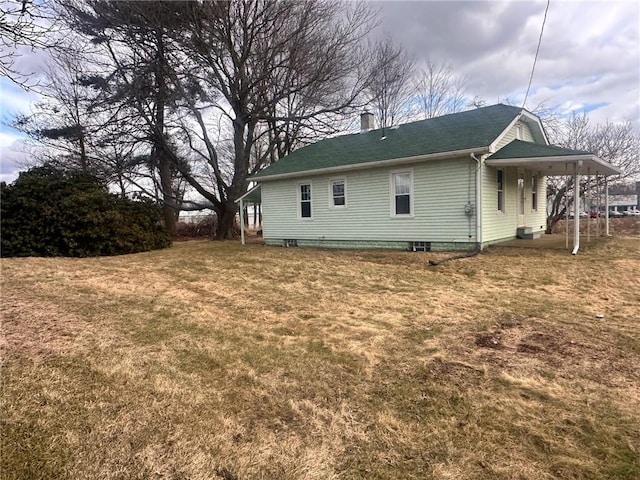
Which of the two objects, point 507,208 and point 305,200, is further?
point 305,200

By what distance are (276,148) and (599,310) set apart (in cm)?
1992

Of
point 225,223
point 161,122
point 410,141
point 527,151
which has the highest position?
point 161,122

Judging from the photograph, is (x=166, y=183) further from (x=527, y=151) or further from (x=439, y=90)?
(x=439, y=90)

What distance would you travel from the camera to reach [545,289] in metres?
6.88

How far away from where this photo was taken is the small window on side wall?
42.9 feet

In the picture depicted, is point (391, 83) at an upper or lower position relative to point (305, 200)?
upper

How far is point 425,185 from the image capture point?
36.7 feet

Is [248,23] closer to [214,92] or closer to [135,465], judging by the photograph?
[214,92]

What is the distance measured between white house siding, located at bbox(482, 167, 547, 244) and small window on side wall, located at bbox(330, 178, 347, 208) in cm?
453

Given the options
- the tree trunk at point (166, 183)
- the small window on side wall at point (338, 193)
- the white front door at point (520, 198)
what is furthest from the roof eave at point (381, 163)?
the tree trunk at point (166, 183)

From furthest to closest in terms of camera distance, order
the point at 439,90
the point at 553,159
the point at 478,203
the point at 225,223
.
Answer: the point at 439,90
the point at 225,223
the point at 478,203
the point at 553,159

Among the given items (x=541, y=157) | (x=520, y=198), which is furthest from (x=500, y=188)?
(x=541, y=157)

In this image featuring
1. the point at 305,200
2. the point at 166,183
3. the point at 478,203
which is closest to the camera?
the point at 478,203

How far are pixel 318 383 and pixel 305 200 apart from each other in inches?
443
